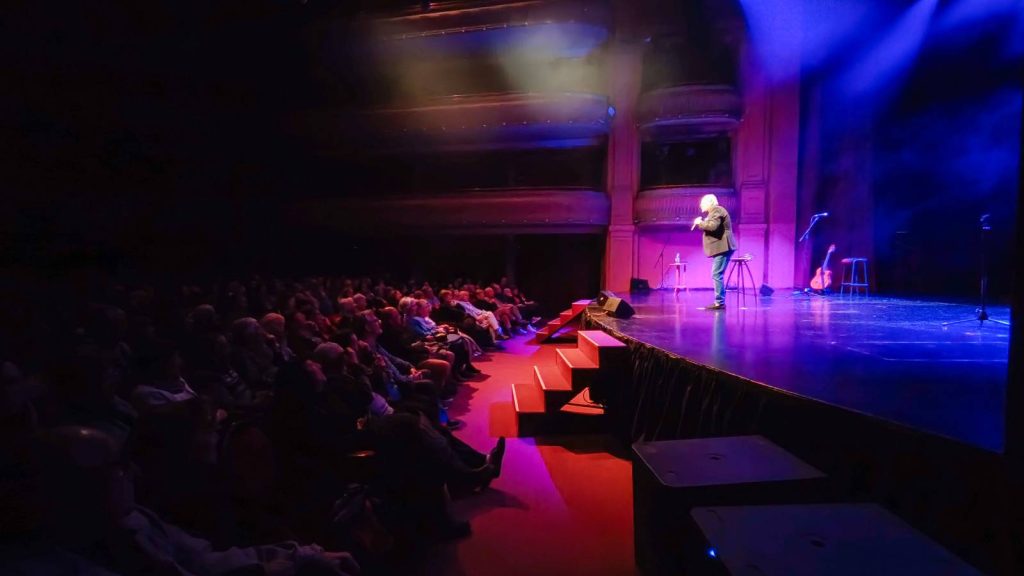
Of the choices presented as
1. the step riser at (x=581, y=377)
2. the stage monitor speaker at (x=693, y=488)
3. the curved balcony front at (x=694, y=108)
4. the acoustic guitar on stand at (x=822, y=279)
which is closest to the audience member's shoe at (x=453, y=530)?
the stage monitor speaker at (x=693, y=488)

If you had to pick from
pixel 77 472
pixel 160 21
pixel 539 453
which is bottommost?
pixel 539 453

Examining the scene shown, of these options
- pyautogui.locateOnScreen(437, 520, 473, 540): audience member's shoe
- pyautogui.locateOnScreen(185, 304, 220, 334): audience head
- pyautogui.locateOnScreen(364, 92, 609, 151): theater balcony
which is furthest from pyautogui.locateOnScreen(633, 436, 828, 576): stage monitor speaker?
pyautogui.locateOnScreen(364, 92, 609, 151): theater balcony

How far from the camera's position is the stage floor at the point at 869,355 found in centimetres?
219

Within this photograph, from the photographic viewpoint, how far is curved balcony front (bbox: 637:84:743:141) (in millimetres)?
11766

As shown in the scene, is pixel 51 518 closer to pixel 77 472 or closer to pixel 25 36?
pixel 77 472

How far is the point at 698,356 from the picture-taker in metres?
3.56

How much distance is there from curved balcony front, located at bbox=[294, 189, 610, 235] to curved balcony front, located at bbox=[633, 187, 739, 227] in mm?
1059

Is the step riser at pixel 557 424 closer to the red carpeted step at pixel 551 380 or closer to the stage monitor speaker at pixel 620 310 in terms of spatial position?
the red carpeted step at pixel 551 380

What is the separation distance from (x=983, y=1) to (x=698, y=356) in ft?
28.6

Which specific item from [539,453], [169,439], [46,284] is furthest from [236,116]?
[169,439]

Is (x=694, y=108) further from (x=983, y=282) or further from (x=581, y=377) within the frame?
(x=581, y=377)

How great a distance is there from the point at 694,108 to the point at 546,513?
35.6 ft

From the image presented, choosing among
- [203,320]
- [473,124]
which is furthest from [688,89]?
[203,320]

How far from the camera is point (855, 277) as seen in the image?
11.2 m
